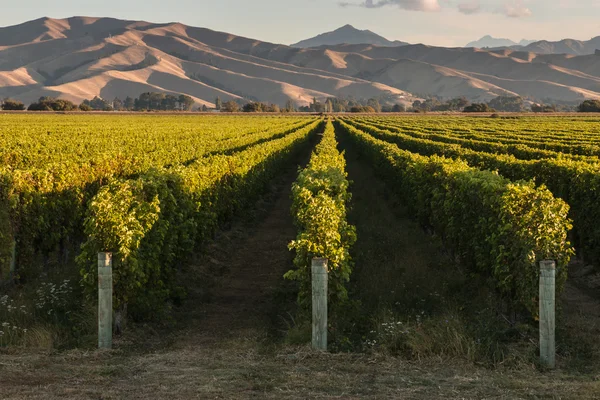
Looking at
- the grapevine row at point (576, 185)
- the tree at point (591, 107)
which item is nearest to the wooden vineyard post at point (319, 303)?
the grapevine row at point (576, 185)

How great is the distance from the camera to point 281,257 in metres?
16.8

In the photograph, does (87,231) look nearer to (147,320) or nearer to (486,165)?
(147,320)

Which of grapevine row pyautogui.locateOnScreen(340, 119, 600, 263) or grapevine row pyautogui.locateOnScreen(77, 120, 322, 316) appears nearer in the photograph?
grapevine row pyautogui.locateOnScreen(77, 120, 322, 316)

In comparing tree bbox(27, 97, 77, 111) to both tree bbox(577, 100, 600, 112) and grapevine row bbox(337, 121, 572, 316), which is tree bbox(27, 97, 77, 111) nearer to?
tree bbox(577, 100, 600, 112)

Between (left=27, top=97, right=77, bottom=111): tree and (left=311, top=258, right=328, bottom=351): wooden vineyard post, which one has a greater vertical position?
(left=27, top=97, right=77, bottom=111): tree

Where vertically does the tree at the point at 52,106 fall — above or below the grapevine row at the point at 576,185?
above

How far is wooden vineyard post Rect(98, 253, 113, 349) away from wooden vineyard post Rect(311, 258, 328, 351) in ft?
10.2

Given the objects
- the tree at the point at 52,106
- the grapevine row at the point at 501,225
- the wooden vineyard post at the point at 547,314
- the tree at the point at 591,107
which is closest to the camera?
the wooden vineyard post at the point at 547,314

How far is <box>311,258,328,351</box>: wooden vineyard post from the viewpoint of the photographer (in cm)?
915

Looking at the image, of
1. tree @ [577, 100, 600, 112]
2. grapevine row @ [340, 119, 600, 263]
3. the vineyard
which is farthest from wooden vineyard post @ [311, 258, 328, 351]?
tree @ [577, 100, 600, 112]

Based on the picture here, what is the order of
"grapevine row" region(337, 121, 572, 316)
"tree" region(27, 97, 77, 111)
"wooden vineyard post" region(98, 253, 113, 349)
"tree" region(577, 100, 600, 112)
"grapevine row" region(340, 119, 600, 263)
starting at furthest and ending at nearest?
"tree" region(27, 97, 77, 111) → "tree" region(577, 100, 600, 112) → "grapevine row" region(340, 119, 600, 263) → "grapevine row" region(337, 121, 572, 316) → "wooden vineyard post" region(98, 253, 113, 349)

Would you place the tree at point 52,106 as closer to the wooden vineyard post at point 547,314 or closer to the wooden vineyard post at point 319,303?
the wooden vineyard post at point 319,303

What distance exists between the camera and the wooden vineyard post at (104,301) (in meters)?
9.38

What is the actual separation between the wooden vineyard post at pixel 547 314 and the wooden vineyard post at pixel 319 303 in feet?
10.1
